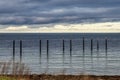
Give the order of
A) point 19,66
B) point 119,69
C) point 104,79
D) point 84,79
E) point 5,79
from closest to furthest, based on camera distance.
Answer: point 5,79 < point 84,79 < point 19,66 < point 104,79 < point 119,69

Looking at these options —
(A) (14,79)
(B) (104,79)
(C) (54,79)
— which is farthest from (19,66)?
(B) (104,79)

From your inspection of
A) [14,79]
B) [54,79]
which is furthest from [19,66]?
[14,79]

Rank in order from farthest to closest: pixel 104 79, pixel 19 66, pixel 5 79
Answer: pixel 104 79 < pixel 19 66 < pixel 5 79

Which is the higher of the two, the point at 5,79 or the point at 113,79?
the point at 5,79

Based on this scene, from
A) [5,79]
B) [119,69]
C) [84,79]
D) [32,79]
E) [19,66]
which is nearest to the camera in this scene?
[5,79]

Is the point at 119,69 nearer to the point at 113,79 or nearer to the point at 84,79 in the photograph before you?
the point at 113,79

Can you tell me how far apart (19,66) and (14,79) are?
179 inches

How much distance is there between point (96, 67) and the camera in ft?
169

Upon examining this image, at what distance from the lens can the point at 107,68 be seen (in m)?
50.0

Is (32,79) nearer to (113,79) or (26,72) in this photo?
(26,72)

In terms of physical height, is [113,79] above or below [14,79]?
below

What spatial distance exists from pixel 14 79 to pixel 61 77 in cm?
562

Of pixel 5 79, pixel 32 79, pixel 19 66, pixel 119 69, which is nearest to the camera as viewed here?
pixel 5 79

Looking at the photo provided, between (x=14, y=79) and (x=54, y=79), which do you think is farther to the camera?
(x=54, y=79)
